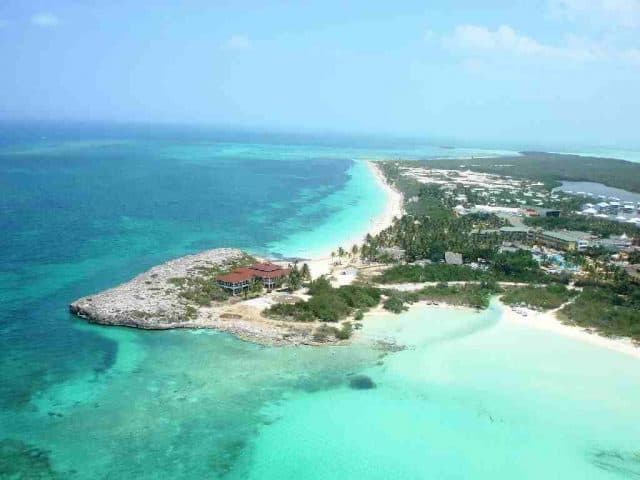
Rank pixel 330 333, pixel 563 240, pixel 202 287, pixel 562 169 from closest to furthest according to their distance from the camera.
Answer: pixel 330 333 → pixel 202 287 → pixel 563 240 → pixel 562 169

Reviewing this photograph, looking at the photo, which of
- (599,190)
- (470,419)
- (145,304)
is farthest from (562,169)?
(470,419)

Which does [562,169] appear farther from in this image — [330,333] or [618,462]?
[618,462]

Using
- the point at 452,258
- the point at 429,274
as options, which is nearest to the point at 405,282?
the point at 429,274

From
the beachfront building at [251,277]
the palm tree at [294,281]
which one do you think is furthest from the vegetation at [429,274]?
the beachfront building at [251,277]

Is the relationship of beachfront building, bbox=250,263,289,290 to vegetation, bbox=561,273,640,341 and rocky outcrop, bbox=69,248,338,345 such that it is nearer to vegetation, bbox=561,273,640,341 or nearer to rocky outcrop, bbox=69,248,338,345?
rocky outcrop, bbox=69,248,338,345

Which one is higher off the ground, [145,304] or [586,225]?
[586,225]

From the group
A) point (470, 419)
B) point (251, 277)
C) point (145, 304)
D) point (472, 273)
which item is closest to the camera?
point (470, 419)

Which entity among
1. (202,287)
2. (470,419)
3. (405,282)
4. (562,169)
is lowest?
(470,419)

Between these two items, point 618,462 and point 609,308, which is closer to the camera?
point 618,462
